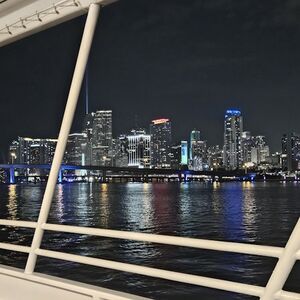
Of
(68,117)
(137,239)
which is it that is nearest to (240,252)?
(137,239)

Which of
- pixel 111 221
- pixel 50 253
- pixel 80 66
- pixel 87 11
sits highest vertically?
pixel 87 11

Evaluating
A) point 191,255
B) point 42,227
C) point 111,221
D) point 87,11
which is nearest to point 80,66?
point 87,11

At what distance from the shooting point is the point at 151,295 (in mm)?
9555

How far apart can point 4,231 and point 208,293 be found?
38.6 ft

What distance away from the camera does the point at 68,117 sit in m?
2.29

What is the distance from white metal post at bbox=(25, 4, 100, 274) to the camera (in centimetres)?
215

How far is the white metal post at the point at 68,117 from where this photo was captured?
215 cm

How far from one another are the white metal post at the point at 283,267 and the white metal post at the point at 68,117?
1172 mm

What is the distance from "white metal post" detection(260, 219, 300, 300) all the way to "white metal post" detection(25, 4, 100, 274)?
117 cm

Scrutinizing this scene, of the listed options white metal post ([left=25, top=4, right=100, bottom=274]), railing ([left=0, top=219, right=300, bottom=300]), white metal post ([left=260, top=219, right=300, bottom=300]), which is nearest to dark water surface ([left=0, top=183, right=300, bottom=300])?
white metal post ([left=25, top=4, right=100, bottom=274])

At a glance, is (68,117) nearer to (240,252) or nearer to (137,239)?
(137,239)

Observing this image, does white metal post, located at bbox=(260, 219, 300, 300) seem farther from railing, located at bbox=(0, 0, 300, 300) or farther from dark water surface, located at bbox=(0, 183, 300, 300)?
dark water surface, located at bbox=(0, 183, 300, 300)

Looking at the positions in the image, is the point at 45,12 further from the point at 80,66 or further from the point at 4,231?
the point at 4,231

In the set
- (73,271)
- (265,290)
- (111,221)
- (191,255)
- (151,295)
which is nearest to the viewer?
(265,290)
